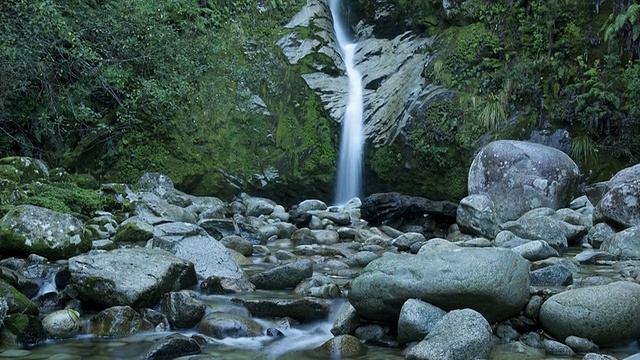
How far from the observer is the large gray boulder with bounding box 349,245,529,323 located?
434 centimetres

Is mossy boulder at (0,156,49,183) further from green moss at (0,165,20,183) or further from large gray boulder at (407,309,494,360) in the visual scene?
large gray boulder at (407,309,494,360)

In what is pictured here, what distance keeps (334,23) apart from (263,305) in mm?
13954

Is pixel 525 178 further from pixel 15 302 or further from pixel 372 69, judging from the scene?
pixel 15 302

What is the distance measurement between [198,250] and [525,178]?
21.6ft

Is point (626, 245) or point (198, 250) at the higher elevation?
point (198, 250)

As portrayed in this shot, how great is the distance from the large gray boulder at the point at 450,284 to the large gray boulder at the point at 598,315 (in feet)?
1.06

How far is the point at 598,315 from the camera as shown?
13.5 ft

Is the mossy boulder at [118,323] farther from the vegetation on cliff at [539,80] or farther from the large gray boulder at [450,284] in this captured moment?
the vegetation on cliff at [539,80]

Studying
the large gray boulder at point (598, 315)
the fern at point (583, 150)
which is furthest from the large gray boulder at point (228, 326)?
the fern at point (583, 150)

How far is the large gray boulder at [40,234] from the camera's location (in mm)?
6340

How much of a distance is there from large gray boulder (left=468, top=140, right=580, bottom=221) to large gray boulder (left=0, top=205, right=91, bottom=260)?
725 cm

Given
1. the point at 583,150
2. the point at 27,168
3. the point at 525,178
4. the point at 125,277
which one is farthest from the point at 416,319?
the point at 583,150

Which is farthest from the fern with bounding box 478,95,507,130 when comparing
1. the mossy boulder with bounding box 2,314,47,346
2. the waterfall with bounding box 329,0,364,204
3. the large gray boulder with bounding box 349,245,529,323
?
the mossy boulder with bounding box 2,314,47,346

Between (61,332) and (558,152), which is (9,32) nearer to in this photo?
(61,332)
